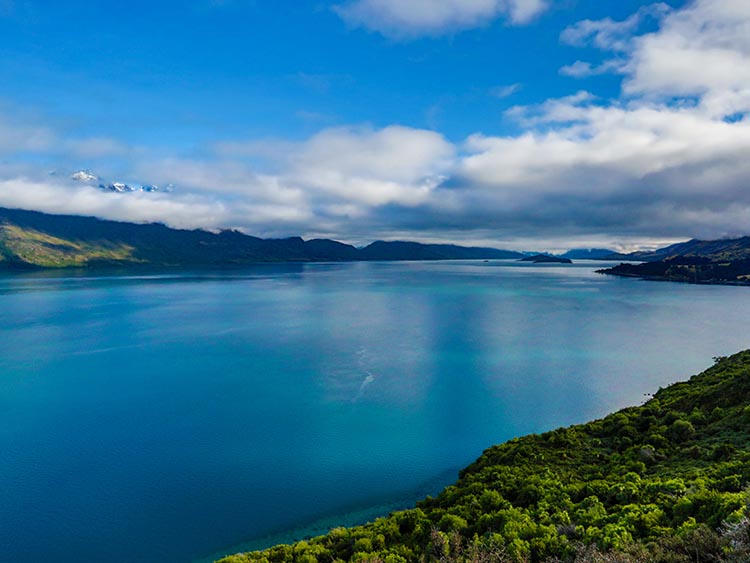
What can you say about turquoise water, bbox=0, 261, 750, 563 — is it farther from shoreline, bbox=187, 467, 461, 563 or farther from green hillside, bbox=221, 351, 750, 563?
green hillside, bbox=221, 351, 750, 563

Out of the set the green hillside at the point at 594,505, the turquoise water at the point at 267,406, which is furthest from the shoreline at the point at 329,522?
the green hillside at the point at 594,505

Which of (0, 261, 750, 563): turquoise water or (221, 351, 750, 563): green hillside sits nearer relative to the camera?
(221, 351, 750, 563): green hillside

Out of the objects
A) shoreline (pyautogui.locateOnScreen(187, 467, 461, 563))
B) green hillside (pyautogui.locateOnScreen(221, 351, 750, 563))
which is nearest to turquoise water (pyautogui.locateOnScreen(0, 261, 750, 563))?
shoreline (pyautogui.locateOnScreen(187, 467, 461, 563))

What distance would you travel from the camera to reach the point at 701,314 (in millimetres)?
99312

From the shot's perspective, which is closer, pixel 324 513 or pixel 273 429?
→ pixel 324 513

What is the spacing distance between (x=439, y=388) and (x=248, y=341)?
37.6 meters

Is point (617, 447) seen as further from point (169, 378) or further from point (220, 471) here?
point (169, 378)

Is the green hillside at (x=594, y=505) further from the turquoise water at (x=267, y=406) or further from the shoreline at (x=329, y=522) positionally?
the turquoise water at (x=267, y=406)

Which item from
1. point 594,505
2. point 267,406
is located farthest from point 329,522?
point 267,406

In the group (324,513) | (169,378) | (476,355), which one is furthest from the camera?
(476,355)

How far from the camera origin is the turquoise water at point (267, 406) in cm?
2505

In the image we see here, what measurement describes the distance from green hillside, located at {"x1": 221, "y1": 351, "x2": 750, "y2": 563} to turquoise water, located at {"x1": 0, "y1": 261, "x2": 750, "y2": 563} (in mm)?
7211

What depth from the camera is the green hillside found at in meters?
13.0

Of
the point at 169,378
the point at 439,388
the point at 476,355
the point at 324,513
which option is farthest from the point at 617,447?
the point at 169,378
